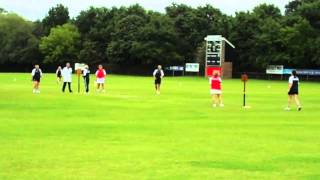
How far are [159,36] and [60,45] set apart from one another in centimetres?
2198

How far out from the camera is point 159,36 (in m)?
104

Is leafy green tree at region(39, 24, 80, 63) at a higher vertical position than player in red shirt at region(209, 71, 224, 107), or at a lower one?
higher

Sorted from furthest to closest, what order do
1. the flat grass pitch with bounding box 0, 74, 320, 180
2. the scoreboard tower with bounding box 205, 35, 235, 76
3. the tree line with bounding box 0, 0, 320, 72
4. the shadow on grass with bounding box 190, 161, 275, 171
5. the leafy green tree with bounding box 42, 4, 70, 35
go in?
1. the leafy green tree with bounding box 42, 4, 70, 35
2. the tree line with bounding box 0, 0, 320, 72
3. the scoreboard tower with bounding box 205, 35, 235, 76
4. the shadow on grass with bounding box 190, 161, 275, 171
5. the flat grass pitch with bounding box 0, 74, 320, 180

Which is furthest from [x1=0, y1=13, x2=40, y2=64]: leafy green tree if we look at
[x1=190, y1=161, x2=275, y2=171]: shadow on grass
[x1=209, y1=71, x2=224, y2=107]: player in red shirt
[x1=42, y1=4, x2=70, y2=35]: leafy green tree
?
[x1=190, y1=161, x2=275, y2=171]: shadow on grass

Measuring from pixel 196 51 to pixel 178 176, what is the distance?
94.6 meters

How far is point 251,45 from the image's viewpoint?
9606cm

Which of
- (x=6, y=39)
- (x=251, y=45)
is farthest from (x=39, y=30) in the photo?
(x=251, y=45)

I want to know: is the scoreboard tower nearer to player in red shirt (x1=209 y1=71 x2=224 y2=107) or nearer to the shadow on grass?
player in red shirt (x1=209 y1=71 x2=224 y2=107)

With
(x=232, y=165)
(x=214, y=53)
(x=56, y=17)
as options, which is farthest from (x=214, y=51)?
(x=232, y=165)

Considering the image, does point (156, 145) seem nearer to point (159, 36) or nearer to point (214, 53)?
point (214, 53)

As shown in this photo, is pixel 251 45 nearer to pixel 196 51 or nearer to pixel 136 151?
pixel 196 51

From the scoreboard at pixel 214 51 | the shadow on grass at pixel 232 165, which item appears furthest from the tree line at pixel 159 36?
the shadow on grass at pixel 232 165

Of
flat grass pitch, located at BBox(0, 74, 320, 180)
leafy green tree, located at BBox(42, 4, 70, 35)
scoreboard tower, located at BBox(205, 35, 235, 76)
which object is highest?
leafy green tree, located at BBox(42, 4, 70, 35)

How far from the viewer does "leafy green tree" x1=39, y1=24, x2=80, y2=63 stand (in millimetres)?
115875
